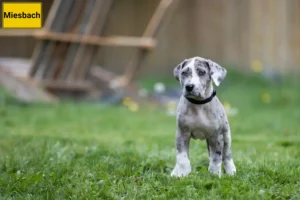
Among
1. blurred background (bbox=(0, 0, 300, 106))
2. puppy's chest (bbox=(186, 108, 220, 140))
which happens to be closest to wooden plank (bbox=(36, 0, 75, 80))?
blurred background (bbox=(0, 0, 300, 106))

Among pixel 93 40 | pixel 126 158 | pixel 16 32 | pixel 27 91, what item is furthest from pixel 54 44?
pixel 126 158

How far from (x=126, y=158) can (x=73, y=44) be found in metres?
7.91

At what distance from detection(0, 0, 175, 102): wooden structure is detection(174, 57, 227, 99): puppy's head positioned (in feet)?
26.2

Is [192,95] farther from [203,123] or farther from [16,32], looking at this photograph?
[16,32]

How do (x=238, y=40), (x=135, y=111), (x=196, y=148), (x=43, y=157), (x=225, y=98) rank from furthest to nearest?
1. (x=238, y=40)
2. (x=225, y=98)
3. (x=135, y=111)
4. (x=196, y=148)
5. (x=43, y=157)

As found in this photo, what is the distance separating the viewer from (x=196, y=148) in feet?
25.2

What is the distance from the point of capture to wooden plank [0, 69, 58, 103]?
13.3 meters

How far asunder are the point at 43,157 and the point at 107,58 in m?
13.9

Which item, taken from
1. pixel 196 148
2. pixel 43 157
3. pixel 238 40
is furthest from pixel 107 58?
pixel 43 157

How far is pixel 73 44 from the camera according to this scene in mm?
13773

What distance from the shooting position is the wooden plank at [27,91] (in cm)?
1328

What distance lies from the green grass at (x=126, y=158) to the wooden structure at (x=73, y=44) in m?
1.59

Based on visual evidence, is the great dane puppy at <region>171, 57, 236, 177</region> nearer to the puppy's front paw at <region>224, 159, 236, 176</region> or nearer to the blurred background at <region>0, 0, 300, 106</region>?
the puppy's front paw at <region>224, 159, 236, 176</region>

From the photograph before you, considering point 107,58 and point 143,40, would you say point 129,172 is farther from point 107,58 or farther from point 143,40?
point 107,58
